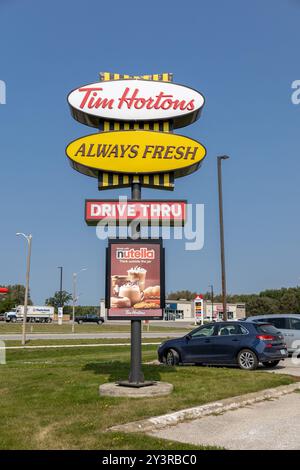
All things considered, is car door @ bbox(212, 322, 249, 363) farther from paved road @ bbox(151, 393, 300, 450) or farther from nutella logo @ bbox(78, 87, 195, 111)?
nutella logo @ bbox(78, 87, 195, 111)

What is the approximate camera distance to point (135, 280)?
40.3ft

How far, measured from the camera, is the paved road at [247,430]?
23.8 feet

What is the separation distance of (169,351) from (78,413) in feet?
29.4

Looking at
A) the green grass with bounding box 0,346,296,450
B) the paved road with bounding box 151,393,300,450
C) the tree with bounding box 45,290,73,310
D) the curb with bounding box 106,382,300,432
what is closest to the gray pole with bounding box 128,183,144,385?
the green grass with bounding box 0,346,296,450

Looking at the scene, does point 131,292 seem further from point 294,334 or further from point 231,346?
point 294,334

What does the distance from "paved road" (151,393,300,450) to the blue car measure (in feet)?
19.4

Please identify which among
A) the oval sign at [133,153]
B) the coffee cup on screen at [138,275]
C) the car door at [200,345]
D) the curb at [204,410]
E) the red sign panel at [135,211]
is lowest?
the curb at [204,410]

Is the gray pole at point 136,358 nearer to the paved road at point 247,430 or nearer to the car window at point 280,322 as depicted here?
the paved road at point 247,430

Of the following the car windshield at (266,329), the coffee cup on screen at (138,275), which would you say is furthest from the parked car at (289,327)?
the coffee cup on screen at (138,275)

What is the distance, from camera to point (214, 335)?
17.0 m

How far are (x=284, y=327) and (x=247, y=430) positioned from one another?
13.0 m

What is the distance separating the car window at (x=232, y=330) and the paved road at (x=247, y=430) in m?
6.29

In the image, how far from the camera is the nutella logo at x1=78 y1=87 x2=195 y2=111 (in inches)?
522
